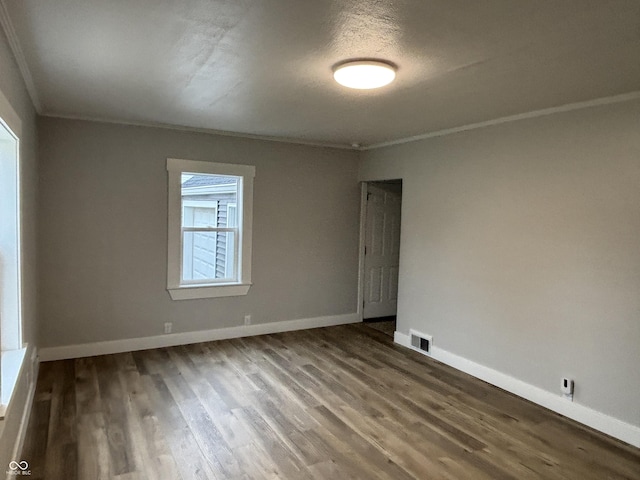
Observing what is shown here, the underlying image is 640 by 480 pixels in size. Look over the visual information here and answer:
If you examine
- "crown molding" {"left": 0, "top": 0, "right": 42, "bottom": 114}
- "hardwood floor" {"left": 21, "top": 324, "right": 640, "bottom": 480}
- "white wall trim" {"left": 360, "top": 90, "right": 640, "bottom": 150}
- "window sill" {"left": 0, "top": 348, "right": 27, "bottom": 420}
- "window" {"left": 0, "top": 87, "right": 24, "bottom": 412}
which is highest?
"white wall trim" {"left": 360, "top": 90, "right": 640, "bottom": 150}

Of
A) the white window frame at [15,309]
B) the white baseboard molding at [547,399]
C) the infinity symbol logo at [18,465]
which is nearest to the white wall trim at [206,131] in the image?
the white window frame at [15,309]

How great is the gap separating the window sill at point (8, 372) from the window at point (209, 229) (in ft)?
6.86

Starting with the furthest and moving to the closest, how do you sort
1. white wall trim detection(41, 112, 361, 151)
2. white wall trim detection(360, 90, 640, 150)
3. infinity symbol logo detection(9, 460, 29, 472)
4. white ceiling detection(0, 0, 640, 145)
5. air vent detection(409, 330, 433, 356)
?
1. air vent detection(409, 330, 433, 356)
2. white wall trim detection(41, 112, 361, 151)
3. white wall trim detection(360, 90, 640, 150)
4. infinity symbol logo detection(9, 460, 29, 472)
5. white ceiling detection(0, 0, 640, 145)

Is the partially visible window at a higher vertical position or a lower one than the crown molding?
lower

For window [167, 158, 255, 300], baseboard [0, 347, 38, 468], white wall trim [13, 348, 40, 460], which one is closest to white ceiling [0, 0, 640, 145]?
window [167, 158, 255, 300]

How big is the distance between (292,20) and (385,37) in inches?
18.6

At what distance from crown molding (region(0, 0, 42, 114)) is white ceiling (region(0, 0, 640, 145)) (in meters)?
0.03

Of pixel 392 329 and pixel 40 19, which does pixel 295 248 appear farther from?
pixel 40 19

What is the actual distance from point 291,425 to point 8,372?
5.92 feet

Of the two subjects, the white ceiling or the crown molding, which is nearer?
the white ceiling

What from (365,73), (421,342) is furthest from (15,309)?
(421,342)

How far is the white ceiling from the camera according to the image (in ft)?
6.35

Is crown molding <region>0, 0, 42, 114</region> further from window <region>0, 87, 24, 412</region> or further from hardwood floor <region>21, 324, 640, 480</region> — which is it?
hardwood floor <region>21, 324, 640, 480</region>

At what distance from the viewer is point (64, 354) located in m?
4.42
